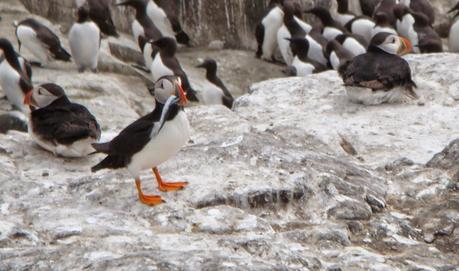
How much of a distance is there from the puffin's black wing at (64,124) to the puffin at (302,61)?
6.42 metres

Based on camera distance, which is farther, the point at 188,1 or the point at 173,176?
the point at 188,1

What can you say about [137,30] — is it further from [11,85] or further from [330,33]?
[11,85]

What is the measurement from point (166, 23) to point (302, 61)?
2.41m

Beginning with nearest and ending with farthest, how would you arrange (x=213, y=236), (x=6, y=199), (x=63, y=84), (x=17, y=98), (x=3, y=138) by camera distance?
1. (x=213, y=236)
2. (x=6, y=199)
3. (x=3, y=138)
4. (x=17, y=98)
5. (x=63, y=84)

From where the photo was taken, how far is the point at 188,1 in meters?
15.9

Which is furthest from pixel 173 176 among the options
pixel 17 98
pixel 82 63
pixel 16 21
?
pixel 16 21

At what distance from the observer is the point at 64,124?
7551 mm

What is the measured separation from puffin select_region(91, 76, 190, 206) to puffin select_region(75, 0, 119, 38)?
8.61 metres

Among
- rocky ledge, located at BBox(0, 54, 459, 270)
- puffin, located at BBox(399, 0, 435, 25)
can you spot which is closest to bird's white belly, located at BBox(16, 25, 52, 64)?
puffin, located at BBox(399, 0, 435, 25)

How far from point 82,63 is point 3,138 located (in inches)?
229

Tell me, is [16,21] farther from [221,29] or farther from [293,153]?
[293,153]

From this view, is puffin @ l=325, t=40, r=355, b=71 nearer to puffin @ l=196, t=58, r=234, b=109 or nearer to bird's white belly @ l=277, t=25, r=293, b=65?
bird's white belly @ l=277, t=25, r=293, b=65

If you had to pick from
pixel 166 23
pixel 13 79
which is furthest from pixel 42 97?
pixel 166 23

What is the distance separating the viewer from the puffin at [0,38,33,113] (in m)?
11.7
